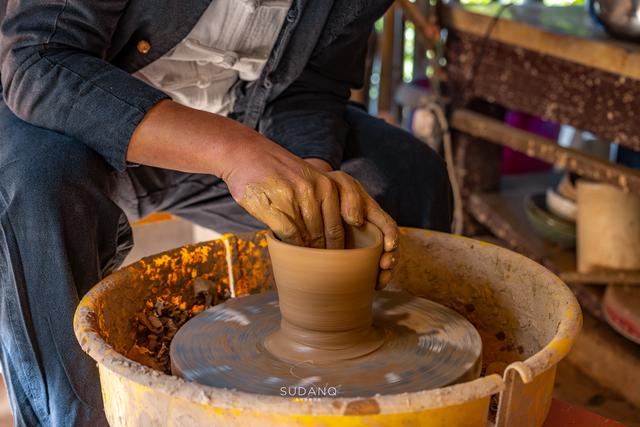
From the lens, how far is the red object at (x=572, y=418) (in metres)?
1.20

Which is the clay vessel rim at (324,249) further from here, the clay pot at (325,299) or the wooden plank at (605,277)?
the wooden plank at (605,277)

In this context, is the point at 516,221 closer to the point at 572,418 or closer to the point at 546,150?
the point at 546,150

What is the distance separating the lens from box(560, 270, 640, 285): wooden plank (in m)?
2.45

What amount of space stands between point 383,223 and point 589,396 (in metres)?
1.32

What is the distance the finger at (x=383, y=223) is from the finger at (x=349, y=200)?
0.02 meters

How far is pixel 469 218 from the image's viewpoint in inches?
121

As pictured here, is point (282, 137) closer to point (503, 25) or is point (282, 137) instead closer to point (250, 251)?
point (250, 251)

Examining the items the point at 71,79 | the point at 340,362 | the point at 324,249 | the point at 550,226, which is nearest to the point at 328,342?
the point at 340,362

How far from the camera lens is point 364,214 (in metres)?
1.29

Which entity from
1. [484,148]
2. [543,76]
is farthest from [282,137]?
[484,148]

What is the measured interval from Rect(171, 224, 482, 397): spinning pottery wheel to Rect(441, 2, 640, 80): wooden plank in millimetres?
1225

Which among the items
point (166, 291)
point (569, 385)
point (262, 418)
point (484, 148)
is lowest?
point (569, 385)

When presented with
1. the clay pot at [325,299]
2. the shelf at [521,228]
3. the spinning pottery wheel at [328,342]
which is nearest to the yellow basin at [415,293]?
the spinning pottery wheel at [328,342]

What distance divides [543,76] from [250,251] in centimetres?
131
